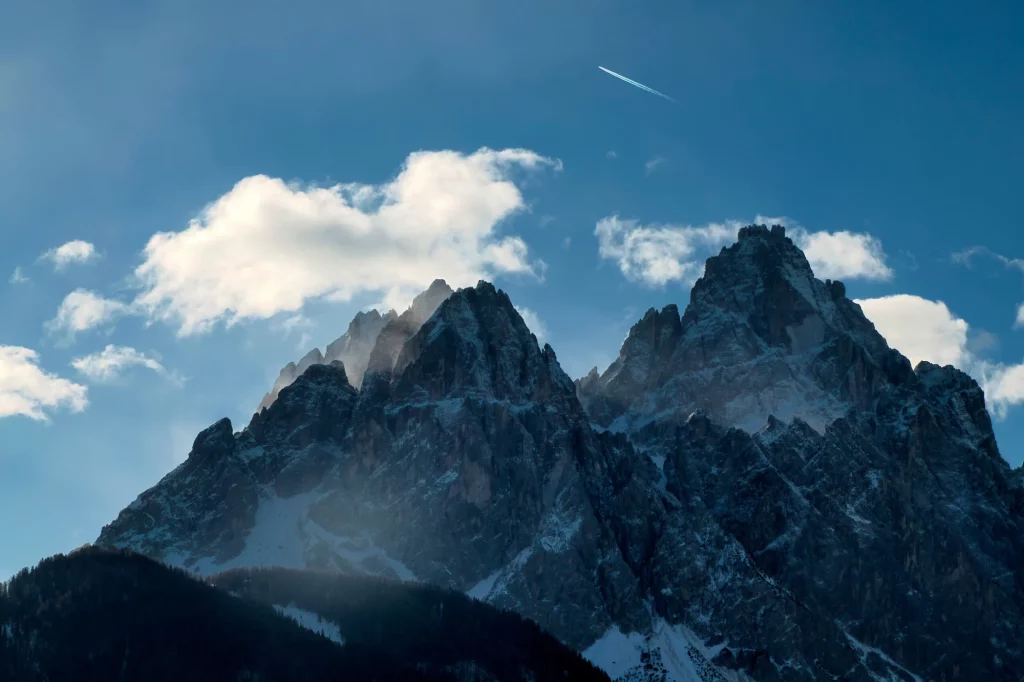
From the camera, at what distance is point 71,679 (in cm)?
19988

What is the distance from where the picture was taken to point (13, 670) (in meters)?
200

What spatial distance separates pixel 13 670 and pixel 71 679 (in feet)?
26.3
